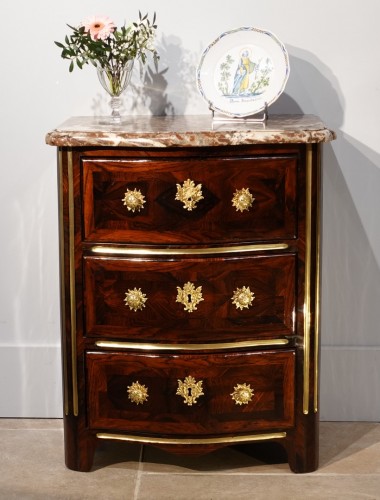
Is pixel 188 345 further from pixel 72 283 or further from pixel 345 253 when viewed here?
pixel 345 253

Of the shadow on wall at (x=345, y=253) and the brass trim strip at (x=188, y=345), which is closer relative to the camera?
the brass trim strip at (x=188, y=345)

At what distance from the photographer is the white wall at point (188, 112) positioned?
2.96 m

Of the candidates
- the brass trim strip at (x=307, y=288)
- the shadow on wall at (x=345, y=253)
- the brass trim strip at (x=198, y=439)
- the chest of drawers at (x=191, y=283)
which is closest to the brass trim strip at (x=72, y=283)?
the chest of drawers at (x=191, y=283)

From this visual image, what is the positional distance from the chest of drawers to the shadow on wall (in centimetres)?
29

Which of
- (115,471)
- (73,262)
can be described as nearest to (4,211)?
(73,262)

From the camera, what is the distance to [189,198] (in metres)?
2.54

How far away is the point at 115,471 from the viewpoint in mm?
2783

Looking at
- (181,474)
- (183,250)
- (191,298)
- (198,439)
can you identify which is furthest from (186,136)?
(181,474)

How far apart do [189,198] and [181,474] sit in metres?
0.78

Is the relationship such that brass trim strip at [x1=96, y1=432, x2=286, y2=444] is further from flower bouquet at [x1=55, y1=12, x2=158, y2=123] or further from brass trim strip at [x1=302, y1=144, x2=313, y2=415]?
flower bouquet at [x1=55, y1=12, x2=158, y2=123]

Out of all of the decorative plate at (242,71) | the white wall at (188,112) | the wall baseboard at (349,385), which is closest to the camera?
the decorative plate at (242,71)

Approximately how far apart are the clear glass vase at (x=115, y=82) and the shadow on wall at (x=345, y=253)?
0.48 metres

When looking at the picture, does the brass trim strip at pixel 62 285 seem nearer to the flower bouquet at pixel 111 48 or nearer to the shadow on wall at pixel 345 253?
the flower bouquet at pixel 111 48

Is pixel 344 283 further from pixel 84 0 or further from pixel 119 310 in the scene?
pixel 84 0
